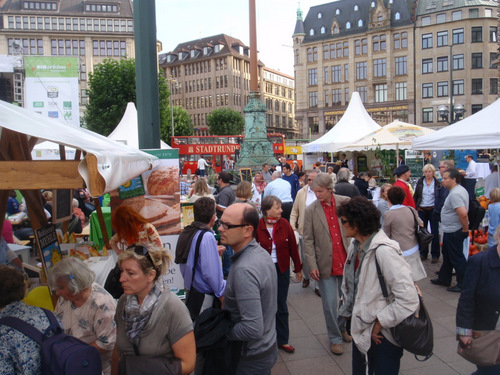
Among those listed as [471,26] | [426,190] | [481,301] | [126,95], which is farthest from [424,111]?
[481,301]

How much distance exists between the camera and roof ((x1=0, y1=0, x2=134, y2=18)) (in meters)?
65.1

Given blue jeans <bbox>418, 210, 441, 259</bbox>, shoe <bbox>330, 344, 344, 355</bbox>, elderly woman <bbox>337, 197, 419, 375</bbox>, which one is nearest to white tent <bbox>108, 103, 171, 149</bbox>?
blue jeans <bbox>418, 210, 441, 259</bbox>

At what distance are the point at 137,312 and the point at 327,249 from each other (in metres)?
2.58

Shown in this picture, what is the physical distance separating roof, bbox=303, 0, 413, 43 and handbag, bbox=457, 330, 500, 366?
64957 millimetres

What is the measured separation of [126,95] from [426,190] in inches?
1413

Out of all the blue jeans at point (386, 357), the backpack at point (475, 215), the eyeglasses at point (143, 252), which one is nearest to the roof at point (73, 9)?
the backpack at point (475, 215)

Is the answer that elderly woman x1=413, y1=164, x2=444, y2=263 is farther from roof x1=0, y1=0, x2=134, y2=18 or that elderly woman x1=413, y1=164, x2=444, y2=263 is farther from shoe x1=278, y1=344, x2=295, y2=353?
roof x1=0, y1=0, x2=134, y2=18

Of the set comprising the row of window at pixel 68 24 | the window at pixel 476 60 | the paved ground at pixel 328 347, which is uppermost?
the row of window at pixel 68 24

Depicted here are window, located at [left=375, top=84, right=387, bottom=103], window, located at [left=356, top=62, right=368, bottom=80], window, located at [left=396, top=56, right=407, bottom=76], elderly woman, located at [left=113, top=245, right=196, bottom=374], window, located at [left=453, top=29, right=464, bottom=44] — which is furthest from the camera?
window, located at [left=356, top=62, right=368, bottom=80]

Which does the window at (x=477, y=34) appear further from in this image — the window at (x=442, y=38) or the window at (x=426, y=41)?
the window at (x=426, y=41)

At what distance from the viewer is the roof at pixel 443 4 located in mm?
54844

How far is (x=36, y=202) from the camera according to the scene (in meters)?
4.01

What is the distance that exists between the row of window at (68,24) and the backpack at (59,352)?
71.9m

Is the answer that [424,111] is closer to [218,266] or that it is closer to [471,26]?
[471,26]
